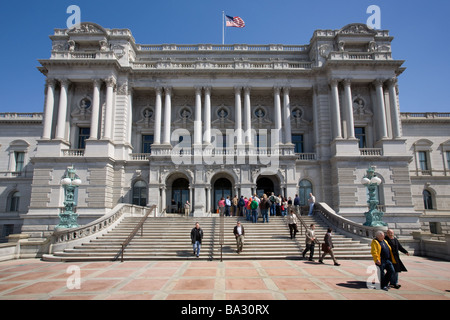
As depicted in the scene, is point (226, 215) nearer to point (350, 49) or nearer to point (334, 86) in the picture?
point (334, 86)

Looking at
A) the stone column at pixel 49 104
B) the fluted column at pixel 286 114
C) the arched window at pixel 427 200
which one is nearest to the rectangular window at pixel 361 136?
the fluted column at pixel 286 114

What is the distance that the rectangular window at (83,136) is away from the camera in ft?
105

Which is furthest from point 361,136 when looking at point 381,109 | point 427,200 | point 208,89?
point 208,89

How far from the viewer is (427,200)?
34.9m

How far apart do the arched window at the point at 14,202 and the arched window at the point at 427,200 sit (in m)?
49.6

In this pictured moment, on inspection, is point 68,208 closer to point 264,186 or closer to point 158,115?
point 158,115

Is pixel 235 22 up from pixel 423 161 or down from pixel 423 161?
up

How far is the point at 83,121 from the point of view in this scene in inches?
1243

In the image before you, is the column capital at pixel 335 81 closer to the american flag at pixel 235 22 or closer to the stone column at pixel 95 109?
the american flag at pixel 235 22

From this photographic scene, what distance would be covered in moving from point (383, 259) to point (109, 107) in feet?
93.7

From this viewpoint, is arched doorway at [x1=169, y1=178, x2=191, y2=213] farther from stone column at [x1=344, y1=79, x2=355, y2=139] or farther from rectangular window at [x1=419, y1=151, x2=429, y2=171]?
rectangular window at [x1=419, y1=151, x2=429, y2=171]

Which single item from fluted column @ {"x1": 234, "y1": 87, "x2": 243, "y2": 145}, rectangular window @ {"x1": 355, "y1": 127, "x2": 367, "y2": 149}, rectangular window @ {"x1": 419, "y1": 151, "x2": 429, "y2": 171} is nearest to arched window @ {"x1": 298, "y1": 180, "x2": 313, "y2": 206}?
rectangular window @ {"x1": 355, "y1": 127, "x2": 367, "y2": 149}

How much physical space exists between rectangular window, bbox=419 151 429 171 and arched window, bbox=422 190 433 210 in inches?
120

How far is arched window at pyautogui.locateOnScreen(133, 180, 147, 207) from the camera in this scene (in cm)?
3017
